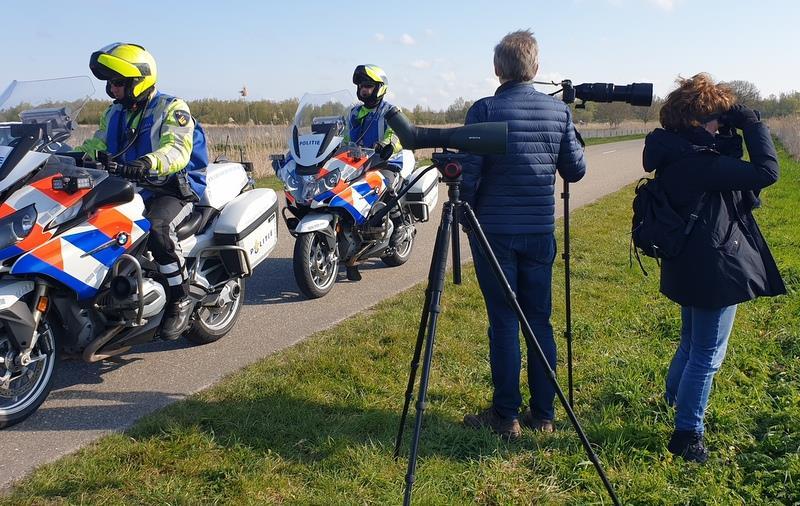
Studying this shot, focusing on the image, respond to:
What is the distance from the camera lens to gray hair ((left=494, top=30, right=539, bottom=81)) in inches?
125

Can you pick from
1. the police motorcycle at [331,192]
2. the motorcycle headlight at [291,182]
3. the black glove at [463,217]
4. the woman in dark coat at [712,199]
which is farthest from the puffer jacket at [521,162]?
the motorcycle headlight at [291,182]

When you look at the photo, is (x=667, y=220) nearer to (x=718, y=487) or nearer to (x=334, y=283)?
(x=718, y=487)

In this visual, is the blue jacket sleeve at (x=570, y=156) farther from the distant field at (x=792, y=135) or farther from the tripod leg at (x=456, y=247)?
the distant field at (x=792, y=135)

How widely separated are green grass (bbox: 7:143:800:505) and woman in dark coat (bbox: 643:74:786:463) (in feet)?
1.23

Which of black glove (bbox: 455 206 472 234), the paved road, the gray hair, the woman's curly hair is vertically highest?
the gray hair

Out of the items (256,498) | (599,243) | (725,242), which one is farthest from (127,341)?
(599,243)

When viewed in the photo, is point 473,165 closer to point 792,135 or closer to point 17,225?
point 17,225

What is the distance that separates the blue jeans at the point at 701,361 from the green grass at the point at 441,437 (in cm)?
22

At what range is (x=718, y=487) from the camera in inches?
118

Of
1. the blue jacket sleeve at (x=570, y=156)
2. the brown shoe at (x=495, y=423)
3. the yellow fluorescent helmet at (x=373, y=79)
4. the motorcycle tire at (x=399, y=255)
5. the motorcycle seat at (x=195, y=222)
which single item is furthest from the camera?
the motorcycle tire at (x=399, y=255)

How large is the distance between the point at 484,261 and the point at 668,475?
135 cm

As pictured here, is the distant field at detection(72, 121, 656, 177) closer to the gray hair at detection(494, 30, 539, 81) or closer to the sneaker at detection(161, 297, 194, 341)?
the sneaker at detection(161, 297, 194, 341)

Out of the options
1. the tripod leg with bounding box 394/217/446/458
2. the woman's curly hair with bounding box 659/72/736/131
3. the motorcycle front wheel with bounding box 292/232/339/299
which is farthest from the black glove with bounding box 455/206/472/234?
the motorcycle front wheel with bounding box 292/232/339/299

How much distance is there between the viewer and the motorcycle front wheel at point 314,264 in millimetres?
5867
